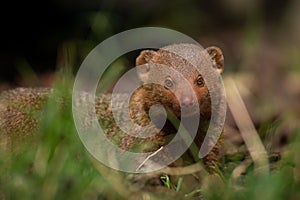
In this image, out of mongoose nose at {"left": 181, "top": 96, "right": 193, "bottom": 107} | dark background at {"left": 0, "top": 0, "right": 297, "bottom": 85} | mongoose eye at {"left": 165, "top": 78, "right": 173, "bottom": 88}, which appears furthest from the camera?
dark background at {"left": 0, "top": 0, "right": 297, "bottom": 85}

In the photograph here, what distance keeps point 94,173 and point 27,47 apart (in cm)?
355

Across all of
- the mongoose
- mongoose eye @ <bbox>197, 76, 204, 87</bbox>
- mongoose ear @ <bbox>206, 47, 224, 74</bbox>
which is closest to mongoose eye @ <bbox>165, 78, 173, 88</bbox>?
the mongoose

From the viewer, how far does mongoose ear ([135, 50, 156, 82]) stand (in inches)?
170

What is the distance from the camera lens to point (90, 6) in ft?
22.0

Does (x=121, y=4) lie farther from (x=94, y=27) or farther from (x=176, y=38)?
(x=94, y=27)

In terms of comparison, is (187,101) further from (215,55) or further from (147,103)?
(215,55)

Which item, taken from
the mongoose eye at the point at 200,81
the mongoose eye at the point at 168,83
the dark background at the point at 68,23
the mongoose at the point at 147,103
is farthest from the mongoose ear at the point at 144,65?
the dark background at the point at 68,23

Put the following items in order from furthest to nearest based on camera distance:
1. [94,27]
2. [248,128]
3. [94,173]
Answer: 1. [94,27]
2. [248,128]
3. [94,173]

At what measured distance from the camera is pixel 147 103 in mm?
4168

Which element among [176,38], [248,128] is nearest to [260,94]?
[176,38]

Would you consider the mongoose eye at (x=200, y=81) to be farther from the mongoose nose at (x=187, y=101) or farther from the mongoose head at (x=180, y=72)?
the mongoose nose at (x=187, y=101)

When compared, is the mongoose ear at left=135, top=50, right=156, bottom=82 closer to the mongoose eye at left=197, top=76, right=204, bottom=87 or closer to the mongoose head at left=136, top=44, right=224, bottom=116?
the mongoose head at left=136, top=44, right=224, bottom=116

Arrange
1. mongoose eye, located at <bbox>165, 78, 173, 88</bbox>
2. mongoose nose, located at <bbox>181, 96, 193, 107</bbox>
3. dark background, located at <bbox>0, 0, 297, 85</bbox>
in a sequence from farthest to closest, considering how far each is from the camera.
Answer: dark background, located at <bbox>0, 0, 297, 85</bbox>
mongoose eye, located at <bbox>165, 78, 173, 88</bbox>
mongoose nose, located at <bbox>181, 96, 193, 107</bbox>

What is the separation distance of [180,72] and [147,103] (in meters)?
0.20
